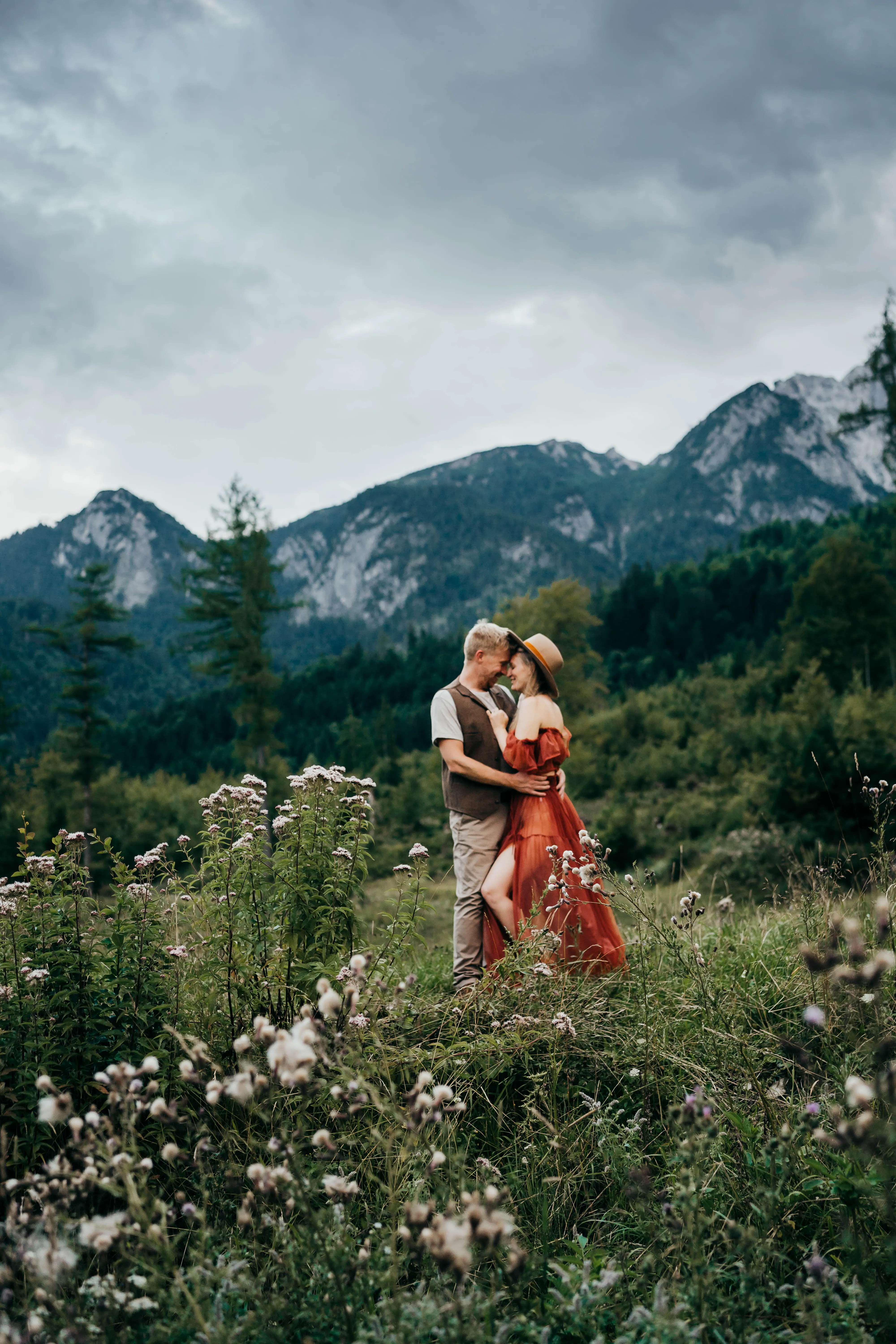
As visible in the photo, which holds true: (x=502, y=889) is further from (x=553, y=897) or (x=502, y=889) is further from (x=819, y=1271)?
(x=819, y=1271)

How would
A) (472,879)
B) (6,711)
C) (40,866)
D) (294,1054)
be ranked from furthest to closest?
(6,711) → (472,879) → (40,866) → (294,1054)

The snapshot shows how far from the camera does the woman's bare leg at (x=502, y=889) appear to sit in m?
4.06

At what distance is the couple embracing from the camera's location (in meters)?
4.04

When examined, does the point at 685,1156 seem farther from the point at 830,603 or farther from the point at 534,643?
the point at 830,603

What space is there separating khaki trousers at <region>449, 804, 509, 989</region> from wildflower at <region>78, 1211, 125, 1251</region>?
2768mm

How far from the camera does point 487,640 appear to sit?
4.43 meters

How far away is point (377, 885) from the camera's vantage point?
72.8 feet

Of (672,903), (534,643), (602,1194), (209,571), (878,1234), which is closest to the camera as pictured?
(878,1234)

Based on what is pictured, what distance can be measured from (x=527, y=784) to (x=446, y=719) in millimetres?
599

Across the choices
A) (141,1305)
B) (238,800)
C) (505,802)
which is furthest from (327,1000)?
(505,802)

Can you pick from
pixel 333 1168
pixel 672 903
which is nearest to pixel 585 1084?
pixel 333 1168

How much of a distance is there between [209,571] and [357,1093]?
28.5 m

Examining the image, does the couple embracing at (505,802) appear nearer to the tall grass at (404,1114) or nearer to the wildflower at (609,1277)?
the tall grass at (404,1114)

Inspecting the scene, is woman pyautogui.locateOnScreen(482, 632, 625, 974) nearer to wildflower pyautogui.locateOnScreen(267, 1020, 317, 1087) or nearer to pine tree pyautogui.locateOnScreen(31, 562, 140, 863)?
wildflower pyautogui.locateOnScreen(267, 1020, 317, 1087)
